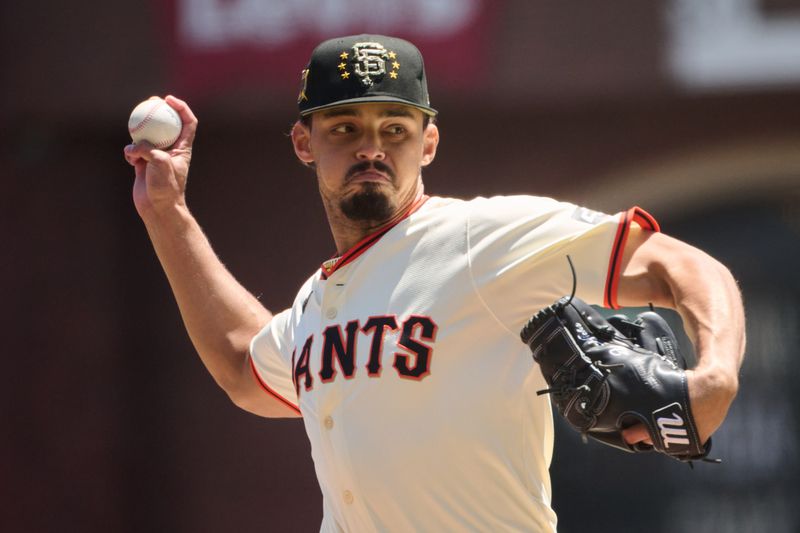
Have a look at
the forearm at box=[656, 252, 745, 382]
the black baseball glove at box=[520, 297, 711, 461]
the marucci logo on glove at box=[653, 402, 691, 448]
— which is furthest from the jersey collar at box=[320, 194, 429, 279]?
the marucci logo on glove at box=[653, 402, 691, 448]

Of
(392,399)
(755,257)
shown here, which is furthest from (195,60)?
(392,399)

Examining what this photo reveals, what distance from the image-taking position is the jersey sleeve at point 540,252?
242 cm

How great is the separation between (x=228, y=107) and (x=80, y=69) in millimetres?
802

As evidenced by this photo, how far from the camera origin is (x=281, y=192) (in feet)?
22.0

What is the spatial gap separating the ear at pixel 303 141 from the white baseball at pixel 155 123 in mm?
331

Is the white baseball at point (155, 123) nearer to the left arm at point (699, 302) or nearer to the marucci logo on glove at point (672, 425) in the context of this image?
the left arm at point (699, 302)

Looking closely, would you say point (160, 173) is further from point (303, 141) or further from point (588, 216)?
point (588, 216)

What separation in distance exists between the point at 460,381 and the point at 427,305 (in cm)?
17

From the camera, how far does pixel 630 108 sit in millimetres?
6195

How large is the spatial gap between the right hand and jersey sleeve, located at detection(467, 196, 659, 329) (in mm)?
912

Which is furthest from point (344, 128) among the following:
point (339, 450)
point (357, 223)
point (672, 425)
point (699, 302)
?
point (672, 425)

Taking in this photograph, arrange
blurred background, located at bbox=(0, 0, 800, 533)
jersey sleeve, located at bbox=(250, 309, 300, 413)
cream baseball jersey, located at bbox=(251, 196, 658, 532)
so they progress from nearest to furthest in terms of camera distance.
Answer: cream baseball jersey, located at bbox=(251, 196, 658, 532), jersey sleeve, located at bbox=(250, 309, 300, 413), blurred background, located at bbox=(0, 0, 800, 533)

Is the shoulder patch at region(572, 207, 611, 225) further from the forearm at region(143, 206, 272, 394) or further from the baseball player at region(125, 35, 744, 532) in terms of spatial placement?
the forearm at region(143, 206, 272, 394)

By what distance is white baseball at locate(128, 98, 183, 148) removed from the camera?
10.2ft
